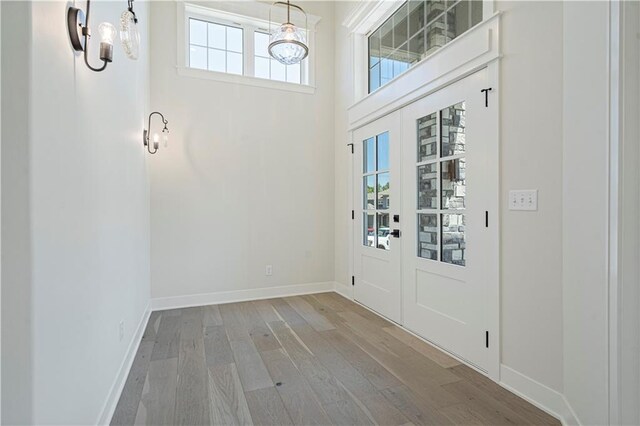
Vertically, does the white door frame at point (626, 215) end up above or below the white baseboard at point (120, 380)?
above

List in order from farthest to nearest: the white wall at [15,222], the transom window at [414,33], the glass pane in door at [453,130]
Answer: the transom window at [414,33] < the glass pane in door at [453,130] < the white wall at [15,222]

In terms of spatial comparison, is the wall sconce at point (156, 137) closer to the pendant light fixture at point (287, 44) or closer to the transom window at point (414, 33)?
the pendant light fixture at point (287, 44)

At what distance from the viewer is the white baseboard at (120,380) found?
1723 millimetres

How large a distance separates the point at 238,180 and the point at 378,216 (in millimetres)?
1779

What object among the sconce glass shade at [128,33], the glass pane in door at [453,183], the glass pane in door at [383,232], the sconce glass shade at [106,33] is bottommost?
the glass pane in door at [383,232]

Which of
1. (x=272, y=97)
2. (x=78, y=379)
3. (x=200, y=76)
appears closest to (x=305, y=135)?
(x=272, y=97)

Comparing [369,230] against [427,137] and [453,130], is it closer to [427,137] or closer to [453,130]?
[427,137]

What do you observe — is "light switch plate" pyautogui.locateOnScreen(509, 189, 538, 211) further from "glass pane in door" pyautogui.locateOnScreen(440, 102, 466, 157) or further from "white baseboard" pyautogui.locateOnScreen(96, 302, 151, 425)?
"white baseboard" pyautogui.locateOnScreen(96, 302, 151, 425)

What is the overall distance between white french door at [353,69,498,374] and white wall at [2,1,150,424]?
2.31 meters

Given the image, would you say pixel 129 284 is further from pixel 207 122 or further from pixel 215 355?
pixel 207 122

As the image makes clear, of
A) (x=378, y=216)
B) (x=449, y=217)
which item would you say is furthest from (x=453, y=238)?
(x=378, y=216)

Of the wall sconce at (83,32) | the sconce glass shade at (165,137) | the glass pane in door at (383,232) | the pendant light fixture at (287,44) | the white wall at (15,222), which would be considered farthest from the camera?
the sconce glass shade at (165,137)

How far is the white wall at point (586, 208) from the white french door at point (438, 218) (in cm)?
48

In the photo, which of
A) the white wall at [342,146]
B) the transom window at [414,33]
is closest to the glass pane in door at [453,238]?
the transom window at [414,33]
